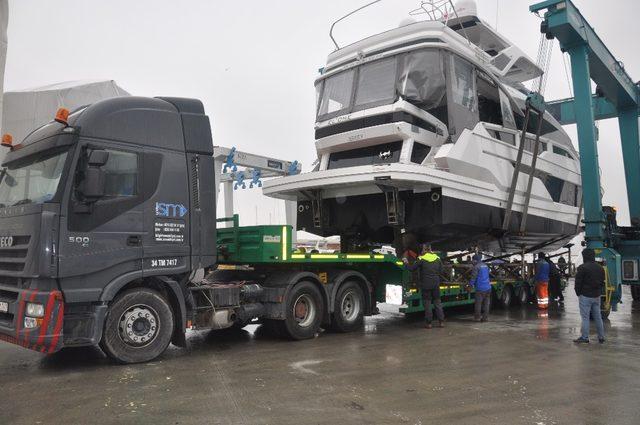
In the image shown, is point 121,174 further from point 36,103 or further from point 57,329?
point 36,103

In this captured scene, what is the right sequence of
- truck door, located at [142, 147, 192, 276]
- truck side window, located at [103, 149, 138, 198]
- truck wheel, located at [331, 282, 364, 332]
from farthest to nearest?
truck wheel, located at [331, 282, 364, 332] < truck door, located at [142, 147, 192, 276] < truck side window, located at [103, 149, 138, 198]

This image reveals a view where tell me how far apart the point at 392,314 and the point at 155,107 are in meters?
7.05

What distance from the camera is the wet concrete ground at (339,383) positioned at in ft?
13.6

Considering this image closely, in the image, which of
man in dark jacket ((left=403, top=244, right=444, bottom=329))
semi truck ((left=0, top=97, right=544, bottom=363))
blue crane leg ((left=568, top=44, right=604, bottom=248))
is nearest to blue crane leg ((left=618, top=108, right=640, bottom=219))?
blue crane leg ((left=568, top=44, right=604, bottom=248))

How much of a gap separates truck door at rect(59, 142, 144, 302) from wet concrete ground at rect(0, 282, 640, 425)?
1019 mm

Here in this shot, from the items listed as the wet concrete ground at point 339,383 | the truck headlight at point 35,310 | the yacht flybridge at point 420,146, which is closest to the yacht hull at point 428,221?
the yacht flybridge at point 420,146

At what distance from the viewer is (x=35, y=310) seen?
525 centimetres

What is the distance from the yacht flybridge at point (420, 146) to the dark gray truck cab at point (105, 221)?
278 centimetres

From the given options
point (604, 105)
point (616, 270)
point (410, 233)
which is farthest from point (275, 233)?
point (604, 105)

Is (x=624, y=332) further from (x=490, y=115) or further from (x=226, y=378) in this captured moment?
(x=226, y=378)

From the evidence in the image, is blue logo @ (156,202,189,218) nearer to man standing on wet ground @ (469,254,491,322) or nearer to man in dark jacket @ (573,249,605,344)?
man in dark jacket @ (573,249,605,344)

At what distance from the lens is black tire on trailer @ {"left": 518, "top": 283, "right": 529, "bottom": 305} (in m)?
12.9

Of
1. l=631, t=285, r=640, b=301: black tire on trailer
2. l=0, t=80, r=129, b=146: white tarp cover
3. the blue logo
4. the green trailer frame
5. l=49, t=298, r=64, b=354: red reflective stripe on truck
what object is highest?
l=0, t=80, r=129, b=146: white tarp cover

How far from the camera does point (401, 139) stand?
27.4 ft
